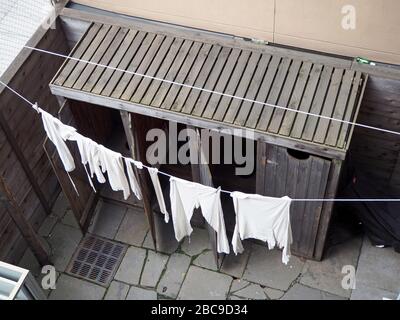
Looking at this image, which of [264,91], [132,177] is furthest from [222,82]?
[132,177]

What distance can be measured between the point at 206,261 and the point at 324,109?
2.73m

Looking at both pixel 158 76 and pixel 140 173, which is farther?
pixel 140 173

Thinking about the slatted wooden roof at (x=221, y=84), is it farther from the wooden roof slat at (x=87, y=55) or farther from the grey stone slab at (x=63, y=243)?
the grey stone slab at (x=63, y=243)

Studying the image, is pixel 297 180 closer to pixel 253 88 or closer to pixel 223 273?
pixel 253 88

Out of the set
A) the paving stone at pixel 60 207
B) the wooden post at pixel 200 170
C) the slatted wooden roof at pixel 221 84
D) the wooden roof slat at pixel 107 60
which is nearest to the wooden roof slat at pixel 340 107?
the slatted wooden roof at pixel 221 84

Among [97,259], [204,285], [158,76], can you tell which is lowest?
[97,259]

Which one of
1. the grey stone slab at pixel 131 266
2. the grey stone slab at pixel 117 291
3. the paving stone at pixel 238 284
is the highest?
the paving stone at pixel 238 284

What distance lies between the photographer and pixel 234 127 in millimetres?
5906

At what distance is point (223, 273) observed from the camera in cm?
746

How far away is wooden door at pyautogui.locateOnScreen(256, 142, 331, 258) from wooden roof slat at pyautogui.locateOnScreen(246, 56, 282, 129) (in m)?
0.33

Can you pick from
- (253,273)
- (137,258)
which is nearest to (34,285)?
(137,258)

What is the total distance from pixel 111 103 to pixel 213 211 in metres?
1.63

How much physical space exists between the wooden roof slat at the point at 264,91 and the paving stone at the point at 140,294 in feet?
9.00

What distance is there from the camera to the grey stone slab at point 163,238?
7.70m
